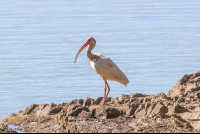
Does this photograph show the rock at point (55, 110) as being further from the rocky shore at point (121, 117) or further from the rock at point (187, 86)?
the rock at point (187, 86)

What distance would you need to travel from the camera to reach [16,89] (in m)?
18.2

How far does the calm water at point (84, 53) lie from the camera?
18.0 m

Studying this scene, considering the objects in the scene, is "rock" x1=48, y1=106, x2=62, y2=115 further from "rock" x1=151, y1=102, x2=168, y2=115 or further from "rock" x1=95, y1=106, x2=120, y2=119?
"rock" x1=151, y1=102, x2=168, y2=115

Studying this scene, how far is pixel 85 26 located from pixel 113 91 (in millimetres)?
17883

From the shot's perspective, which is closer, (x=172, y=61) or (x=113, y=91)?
(x=113, y=91)

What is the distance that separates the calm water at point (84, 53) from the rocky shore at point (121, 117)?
3.73 meters

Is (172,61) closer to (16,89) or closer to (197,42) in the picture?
(197,42)

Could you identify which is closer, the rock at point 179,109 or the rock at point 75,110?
the rock at point 179,109

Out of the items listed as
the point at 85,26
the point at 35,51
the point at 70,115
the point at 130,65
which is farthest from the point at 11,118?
the point at 85,26

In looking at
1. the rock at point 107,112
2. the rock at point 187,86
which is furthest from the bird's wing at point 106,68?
the rock at point 107,112

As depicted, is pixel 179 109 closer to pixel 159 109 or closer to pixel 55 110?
pixel 159 109

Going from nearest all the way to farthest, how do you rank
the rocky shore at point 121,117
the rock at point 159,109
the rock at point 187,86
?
the rocky shore at point 121,117
the rock at point 159,109
the rock at point 187,86

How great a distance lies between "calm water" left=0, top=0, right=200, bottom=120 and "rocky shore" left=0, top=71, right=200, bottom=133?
3729 mm

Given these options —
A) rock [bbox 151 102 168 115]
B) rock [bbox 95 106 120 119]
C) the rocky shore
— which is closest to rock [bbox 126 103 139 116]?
the rocky shore
